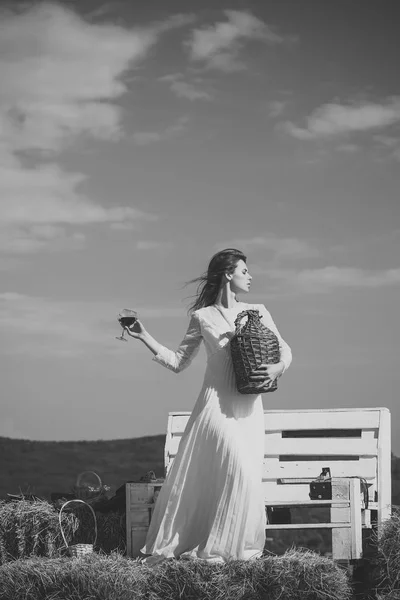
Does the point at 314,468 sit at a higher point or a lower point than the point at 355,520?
higher

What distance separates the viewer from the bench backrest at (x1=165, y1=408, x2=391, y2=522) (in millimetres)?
8125

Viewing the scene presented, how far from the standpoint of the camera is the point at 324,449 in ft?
27.5

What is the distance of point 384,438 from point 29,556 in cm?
330

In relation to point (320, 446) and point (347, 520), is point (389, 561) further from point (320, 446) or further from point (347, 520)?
point (320, 446)

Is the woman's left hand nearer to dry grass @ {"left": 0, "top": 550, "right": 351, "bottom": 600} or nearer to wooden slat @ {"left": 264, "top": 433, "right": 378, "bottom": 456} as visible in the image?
dry grass @ {"left": 0, "top": 550, "right": 351, "bottom": 600}

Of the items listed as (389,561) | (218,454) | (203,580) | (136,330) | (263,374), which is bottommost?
(203,580)

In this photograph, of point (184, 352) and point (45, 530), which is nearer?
point (184, 352)

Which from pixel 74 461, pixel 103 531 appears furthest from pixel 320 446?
pixel 74 461

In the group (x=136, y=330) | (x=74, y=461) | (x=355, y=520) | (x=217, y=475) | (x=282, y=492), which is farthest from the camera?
(x=74, y=461)

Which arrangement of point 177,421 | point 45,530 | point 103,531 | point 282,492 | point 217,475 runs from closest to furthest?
point 217,475 < point 45,530 < point 103,531 < point 282,492 < point 177,421

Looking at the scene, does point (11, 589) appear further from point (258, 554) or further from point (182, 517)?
point (258, 554)

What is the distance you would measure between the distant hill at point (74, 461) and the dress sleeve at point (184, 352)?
13.9 feet

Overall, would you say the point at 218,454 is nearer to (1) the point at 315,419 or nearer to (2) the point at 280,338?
(2) the point at 280,338

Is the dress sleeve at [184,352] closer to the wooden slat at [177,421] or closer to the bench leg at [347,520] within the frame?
the bench leg at [347,520]
